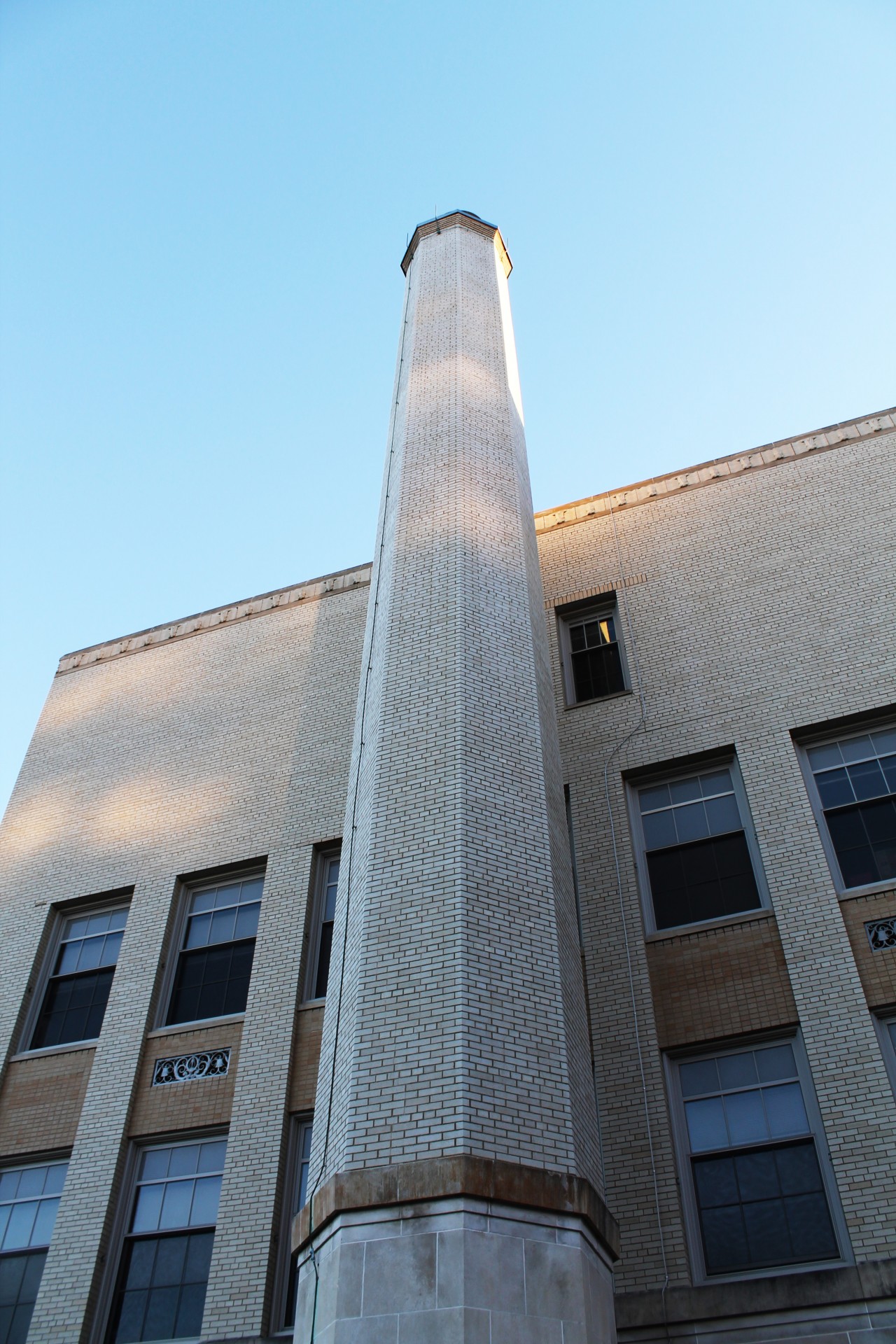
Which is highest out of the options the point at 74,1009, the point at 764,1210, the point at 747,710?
the point at 747,710

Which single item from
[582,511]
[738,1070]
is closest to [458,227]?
[582,511]

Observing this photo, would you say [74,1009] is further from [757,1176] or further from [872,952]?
[872,952]

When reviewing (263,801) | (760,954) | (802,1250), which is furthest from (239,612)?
(802,1250)

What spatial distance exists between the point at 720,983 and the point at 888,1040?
6.17ft

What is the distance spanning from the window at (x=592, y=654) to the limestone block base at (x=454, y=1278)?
8.83 metres

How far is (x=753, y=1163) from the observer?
12.0 m

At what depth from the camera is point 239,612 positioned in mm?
21438

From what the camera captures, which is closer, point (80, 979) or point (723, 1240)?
point (723, 1240)

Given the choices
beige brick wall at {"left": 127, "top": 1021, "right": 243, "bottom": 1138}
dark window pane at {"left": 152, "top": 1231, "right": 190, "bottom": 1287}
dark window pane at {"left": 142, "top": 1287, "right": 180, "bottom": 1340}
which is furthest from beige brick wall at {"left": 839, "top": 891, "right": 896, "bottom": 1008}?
dark window pane at {"left": 142, "top": 1287, "right": 180, "bottom": 1340}

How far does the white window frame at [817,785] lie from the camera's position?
1312cm

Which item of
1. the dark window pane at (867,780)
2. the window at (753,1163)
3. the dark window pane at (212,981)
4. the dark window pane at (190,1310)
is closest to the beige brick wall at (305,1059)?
the dark window pane at (212,981)

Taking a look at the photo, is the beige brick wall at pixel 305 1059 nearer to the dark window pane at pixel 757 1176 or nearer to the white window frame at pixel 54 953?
the white window frame at pixel 54 953

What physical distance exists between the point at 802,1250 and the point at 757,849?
181 inches

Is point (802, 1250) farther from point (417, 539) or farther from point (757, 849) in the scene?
point (417, 539)
